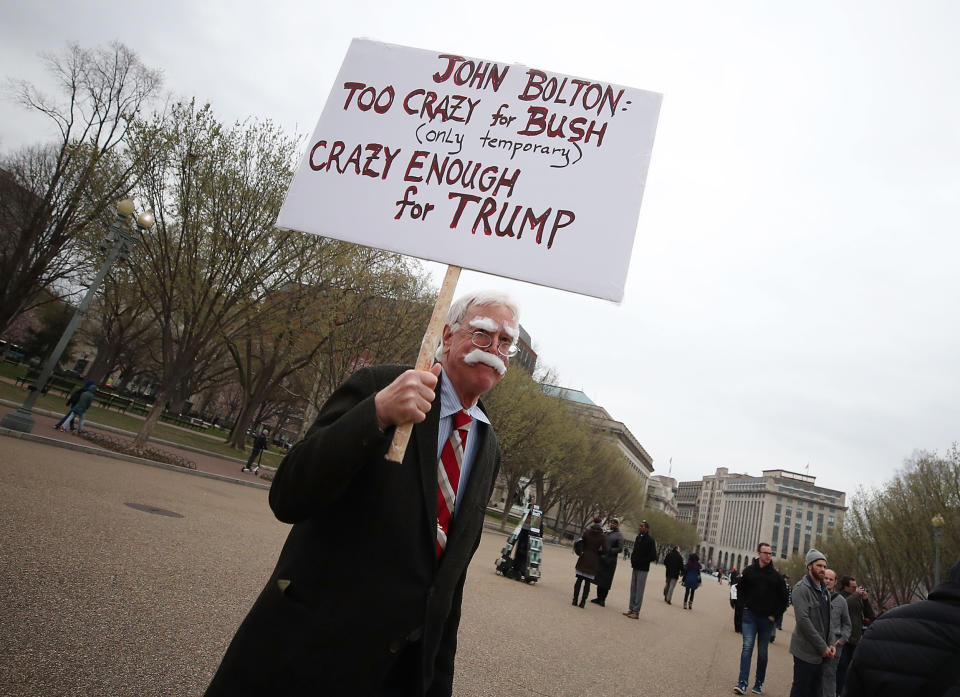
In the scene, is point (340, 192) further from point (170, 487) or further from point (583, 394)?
point (583, 394)

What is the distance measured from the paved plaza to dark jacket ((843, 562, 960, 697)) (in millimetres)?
1579

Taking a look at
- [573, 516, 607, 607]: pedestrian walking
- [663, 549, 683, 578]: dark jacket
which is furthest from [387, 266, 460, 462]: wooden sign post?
[663, 549, 683, 578]: dark jacket

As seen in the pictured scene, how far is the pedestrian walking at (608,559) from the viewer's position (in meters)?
12.2

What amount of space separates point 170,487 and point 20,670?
9.67 meters

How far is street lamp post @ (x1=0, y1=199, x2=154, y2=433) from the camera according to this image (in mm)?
12883

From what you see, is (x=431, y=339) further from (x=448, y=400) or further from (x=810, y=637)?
(x=810, y=637)

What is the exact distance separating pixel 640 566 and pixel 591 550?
132 cm

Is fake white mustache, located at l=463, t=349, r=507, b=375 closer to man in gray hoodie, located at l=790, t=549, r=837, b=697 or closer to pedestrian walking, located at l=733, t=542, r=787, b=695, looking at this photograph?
man in gray hoodie, located at l=790, t=549, r=837, b=697

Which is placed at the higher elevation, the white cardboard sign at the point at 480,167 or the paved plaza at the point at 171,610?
the white cardboard sign at the point at 480,167

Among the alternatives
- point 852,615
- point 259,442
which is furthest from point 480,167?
point 259,442

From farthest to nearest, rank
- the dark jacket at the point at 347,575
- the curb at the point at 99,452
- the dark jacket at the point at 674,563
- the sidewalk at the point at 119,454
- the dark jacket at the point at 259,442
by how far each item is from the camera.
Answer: the dark jacket at the point at 259,442
the dark jacket at the point at 674,563
the sidewalk at the point at 119,454
the curb at the point at 99,452
the dark jacket at the point at 347,575

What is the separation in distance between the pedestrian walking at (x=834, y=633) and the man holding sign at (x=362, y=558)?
6.43 metres

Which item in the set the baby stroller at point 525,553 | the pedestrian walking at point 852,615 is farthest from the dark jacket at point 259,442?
the pedestrian walking at point 852,615

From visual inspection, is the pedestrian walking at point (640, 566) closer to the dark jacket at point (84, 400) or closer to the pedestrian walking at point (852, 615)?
the pedestrian walking at point (852, 615)
